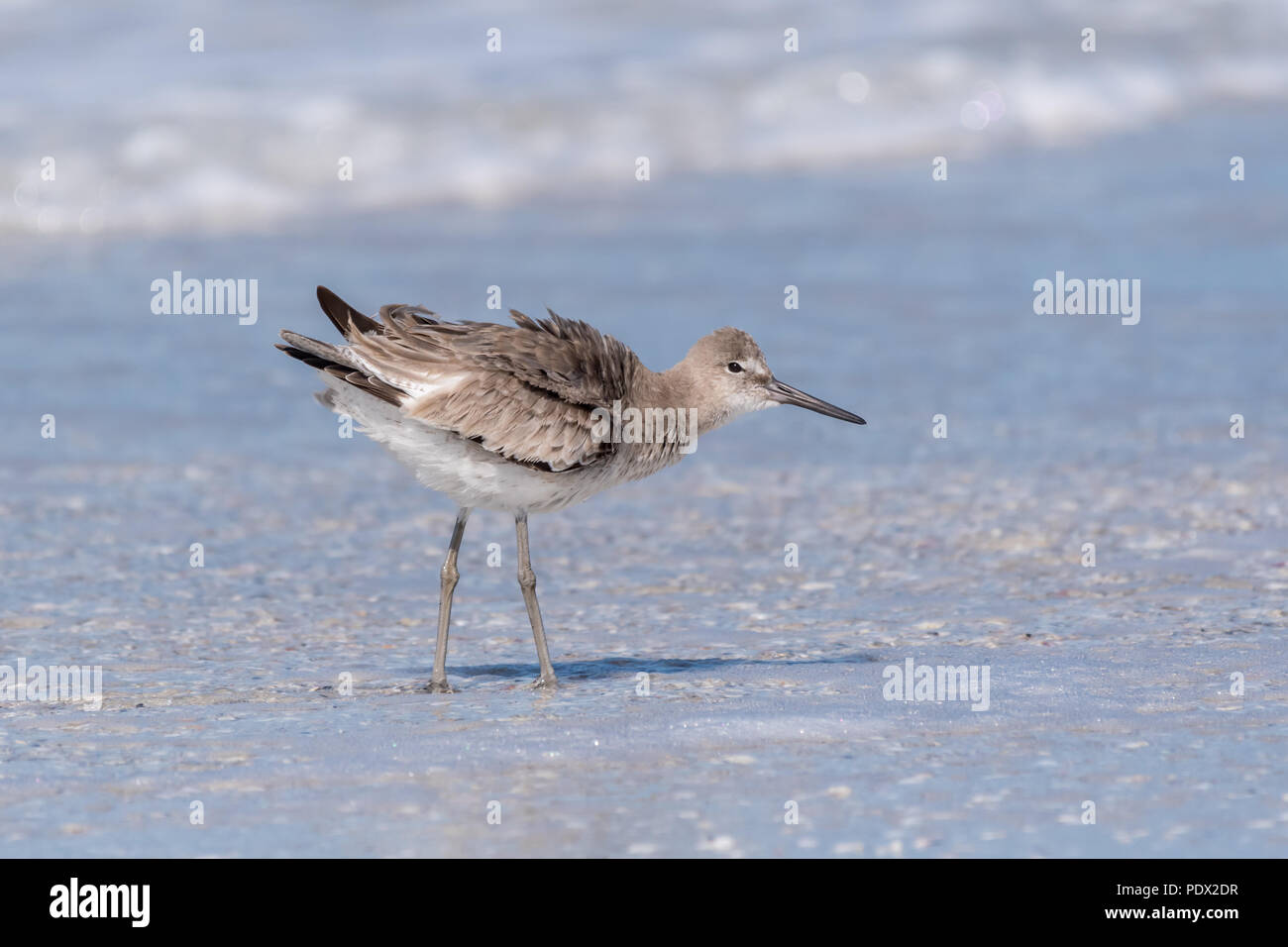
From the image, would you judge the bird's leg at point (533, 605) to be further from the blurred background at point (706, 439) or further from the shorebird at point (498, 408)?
the blurred background at point (706, 439)

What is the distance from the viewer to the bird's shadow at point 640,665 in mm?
5938

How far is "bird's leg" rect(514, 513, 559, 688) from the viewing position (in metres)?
5.79

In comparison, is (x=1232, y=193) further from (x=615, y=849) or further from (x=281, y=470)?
(x=615, y=849)

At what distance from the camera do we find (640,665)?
6.02 metres

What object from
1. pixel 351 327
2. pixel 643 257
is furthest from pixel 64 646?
pixel 643 257

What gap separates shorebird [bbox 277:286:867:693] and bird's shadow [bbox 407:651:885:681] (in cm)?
12

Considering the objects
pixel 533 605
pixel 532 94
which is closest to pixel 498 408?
pixel 533 605

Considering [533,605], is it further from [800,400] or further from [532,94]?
[532,94]

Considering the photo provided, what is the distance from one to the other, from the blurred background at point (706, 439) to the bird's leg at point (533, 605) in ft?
0.49

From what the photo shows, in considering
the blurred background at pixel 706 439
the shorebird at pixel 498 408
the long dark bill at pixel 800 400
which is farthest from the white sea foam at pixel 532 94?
the shorebird at pixel 498 408

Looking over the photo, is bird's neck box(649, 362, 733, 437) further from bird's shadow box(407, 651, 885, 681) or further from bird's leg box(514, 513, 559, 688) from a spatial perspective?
bird's shadow box(407, 651, 885, 681)

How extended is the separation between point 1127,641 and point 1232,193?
28.7 feet

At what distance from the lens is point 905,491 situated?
8.07 meters

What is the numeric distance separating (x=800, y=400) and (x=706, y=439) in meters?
2.32
